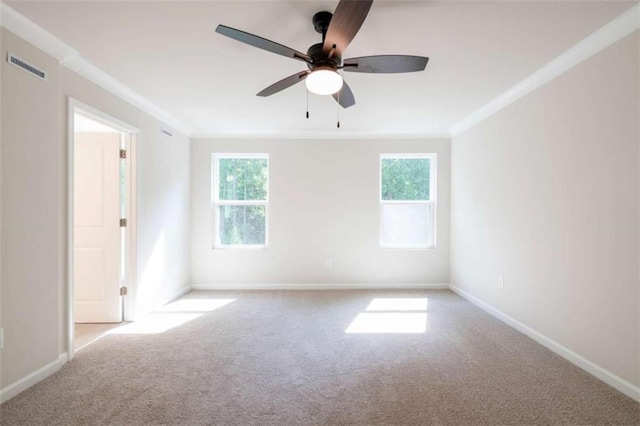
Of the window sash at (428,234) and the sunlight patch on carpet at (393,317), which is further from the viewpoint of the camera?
the window sash at (428,234)

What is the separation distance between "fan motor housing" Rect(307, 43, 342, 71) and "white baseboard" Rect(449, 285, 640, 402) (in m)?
2.74

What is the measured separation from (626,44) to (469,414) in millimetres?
2515

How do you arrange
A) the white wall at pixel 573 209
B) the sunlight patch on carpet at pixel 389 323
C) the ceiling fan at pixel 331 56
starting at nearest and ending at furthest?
1. the ceiling fan at pixel 331 56
2. the white wall at pixel 573 209
3. the sunlight patch on carpet at pixel 389 323

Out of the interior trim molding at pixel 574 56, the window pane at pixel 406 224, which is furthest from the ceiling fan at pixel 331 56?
the window pane at pixel 406 224

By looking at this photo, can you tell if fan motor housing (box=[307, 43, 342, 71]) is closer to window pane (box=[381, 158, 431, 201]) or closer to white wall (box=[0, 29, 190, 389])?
white wall (box=[0, 29, 190, 389])

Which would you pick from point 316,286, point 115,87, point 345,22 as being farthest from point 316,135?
point 345,22

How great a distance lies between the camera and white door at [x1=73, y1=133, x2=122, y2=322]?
3.38 meters

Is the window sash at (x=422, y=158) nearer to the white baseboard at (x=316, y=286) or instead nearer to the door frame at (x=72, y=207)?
the white baseboard at (x=316, y=286)

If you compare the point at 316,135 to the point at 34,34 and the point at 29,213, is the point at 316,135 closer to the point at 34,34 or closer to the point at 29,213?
the point at 34,34

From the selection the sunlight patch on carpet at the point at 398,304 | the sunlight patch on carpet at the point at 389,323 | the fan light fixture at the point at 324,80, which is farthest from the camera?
the sunlight patch on carpet at the point at 398,304

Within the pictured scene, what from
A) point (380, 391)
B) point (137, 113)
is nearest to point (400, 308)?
point (380, 391)

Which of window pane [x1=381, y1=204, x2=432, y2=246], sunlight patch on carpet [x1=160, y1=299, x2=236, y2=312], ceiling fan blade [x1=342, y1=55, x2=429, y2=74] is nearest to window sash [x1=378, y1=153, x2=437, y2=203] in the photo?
window pane [x1=381, y1=204, x2=432, y2=246]

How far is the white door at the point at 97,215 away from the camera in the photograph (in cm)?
338

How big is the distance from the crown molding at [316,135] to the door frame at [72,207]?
1.47 metres
